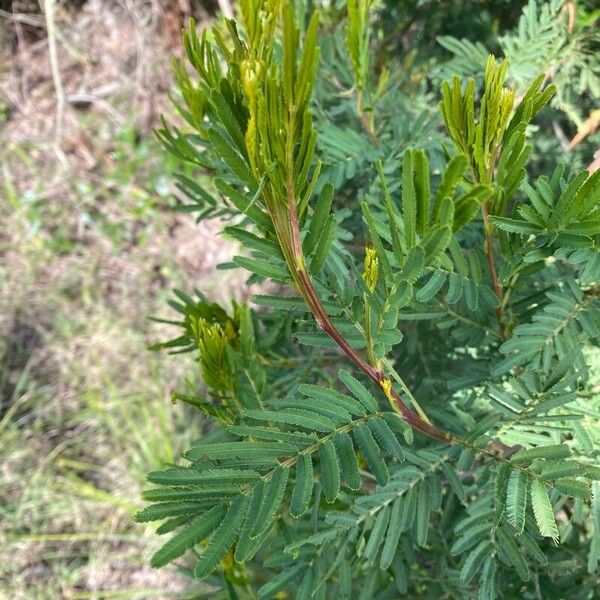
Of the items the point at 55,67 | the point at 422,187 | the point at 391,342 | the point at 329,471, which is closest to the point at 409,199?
the point at 422,187

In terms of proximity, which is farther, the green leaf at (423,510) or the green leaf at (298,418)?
→ the green leaf at (423,510)

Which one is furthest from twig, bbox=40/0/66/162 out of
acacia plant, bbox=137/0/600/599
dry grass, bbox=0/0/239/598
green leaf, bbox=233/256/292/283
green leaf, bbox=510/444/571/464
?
green leaf, bbox=510/444/571/464

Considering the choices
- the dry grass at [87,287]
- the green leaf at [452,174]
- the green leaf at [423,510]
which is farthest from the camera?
the dry grass at [87,287]

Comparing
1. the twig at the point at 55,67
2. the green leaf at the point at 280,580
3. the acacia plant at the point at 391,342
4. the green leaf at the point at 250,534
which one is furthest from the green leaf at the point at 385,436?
the twig at the point at 55,67

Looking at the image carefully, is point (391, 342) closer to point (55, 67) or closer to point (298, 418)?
point (298, 418)

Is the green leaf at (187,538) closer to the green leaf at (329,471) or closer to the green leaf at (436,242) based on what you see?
the green leaf at (329,471)

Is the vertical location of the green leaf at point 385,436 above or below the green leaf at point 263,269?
below

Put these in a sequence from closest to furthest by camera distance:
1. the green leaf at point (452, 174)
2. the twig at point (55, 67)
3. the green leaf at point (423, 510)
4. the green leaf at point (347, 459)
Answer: the green leaf at point (452, 174)
the green leaf at point (347, 459)
the green leaf at point (423, 510)
the twig at point (55, 67)

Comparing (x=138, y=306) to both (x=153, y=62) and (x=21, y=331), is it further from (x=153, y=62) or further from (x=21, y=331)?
(x=153, y=62)
